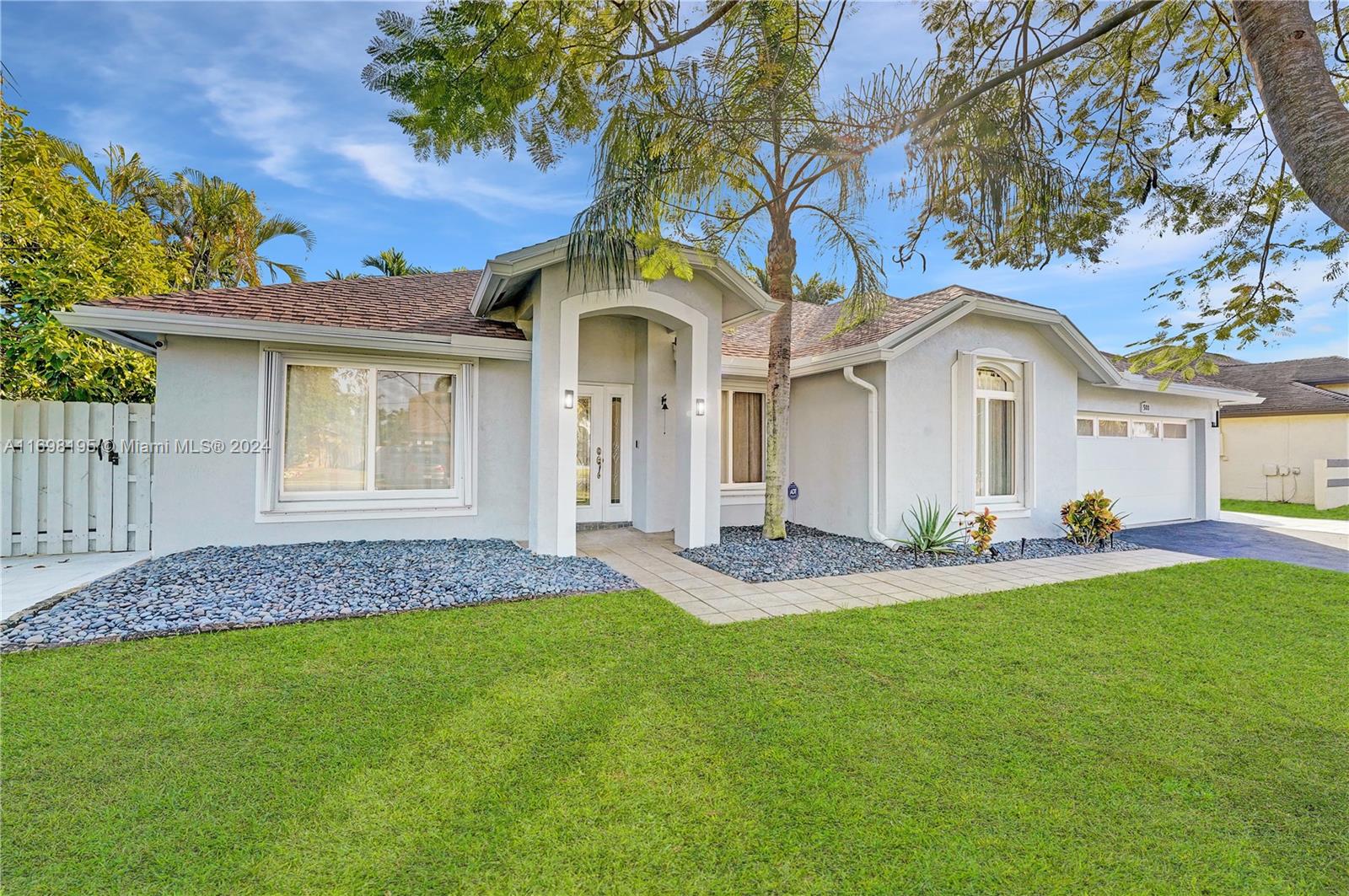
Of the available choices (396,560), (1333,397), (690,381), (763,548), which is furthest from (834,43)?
(1333,397)

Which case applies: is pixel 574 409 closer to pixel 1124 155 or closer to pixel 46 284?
pixel 1124 155

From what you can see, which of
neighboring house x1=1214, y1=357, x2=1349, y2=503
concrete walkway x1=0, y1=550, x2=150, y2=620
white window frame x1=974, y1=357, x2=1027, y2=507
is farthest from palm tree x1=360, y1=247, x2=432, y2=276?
neighboring house x1=1214, y1=357, x2=1349, y2=503

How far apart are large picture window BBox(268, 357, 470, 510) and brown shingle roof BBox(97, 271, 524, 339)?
63 centimetres

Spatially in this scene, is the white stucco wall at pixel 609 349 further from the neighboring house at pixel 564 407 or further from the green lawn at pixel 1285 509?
the green lawn at pixel 1285 509

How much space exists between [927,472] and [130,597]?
11090mm

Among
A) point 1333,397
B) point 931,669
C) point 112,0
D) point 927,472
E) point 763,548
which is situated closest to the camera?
point 931,669

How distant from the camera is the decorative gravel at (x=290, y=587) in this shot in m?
5.35

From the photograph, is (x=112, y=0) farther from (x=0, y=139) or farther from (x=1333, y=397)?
(x=1333, y=397)

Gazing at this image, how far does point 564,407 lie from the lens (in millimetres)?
8672

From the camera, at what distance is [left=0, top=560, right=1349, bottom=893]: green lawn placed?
2547mm

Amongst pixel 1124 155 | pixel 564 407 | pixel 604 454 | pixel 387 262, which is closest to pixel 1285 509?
pixel 1124 155

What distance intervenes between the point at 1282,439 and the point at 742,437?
2124 centimetres

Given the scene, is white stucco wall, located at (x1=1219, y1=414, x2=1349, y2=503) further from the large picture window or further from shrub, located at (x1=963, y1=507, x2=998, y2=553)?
the large picture window

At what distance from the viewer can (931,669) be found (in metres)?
4.77
